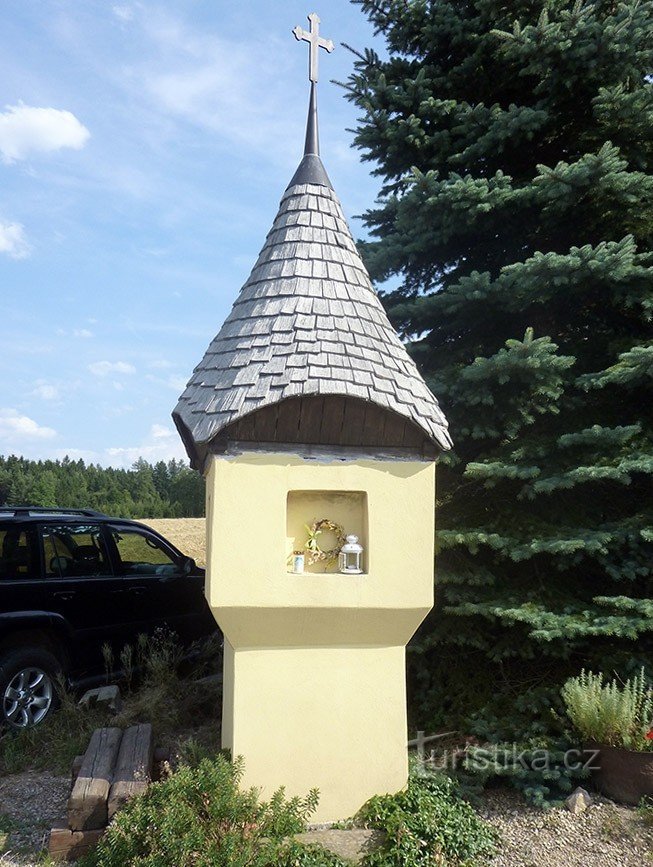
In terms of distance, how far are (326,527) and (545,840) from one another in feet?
7.85

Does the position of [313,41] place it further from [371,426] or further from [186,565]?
[186,565]

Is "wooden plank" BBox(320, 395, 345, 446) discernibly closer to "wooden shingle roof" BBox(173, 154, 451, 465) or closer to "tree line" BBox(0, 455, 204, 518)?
"wooden shingle roof" BBox(173, 154, 451, 465)

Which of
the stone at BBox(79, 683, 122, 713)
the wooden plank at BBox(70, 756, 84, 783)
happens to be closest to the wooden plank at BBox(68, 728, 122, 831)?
the wooden plank at BBox(70, 756, 84, 783)

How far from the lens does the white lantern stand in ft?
13.2

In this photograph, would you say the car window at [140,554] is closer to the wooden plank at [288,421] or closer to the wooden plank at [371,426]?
the wooden plank at [288,421]

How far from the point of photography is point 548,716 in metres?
4.81

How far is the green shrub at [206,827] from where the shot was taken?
125 inches

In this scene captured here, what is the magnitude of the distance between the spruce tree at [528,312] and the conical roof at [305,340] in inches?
44.5

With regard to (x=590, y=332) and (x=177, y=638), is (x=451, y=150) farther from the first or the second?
(x=177, y=638)

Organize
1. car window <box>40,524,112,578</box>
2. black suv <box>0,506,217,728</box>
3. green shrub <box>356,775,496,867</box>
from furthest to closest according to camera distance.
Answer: car window <box>40,524,112,578</box> < black suv <box>0,506,217,728</box> < green shrub <box>356,775,496,867</box>

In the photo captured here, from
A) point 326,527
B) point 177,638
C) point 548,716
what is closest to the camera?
point 326,527

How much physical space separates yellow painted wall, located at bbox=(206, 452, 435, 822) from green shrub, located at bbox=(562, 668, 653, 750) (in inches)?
53.4

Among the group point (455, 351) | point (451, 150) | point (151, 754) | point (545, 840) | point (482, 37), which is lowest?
point (545, 840)

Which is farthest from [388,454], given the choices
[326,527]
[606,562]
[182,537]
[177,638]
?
[182,537]
